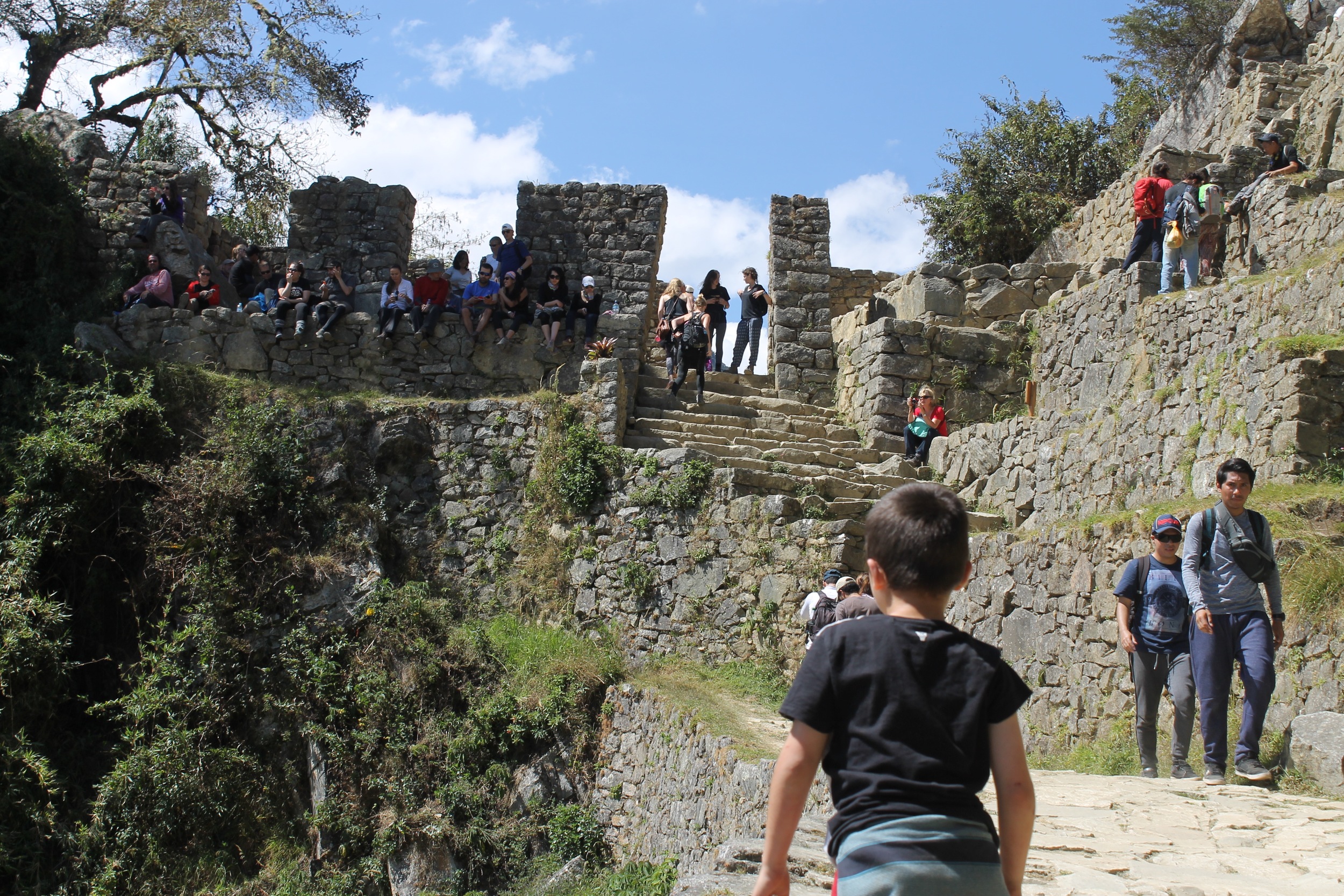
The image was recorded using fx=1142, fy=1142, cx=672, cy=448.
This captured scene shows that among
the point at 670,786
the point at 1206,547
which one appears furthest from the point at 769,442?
the point at 1206,547

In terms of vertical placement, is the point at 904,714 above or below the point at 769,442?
below

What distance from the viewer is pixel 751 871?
13.5 feet

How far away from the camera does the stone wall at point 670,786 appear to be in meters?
7.30

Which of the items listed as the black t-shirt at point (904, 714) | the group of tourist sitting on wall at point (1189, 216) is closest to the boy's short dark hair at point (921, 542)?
the black t-shirt at point (904, 714)

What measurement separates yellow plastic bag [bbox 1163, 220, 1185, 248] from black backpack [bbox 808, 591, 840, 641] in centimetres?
511

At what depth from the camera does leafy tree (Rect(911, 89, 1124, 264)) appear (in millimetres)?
17828

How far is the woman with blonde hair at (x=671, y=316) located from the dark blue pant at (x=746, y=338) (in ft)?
2.90

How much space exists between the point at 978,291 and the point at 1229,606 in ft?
26.9

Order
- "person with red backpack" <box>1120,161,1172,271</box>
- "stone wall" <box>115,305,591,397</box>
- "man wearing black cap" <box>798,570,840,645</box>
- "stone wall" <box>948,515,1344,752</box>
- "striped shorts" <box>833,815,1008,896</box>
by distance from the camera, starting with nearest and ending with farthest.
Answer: "striped shorts" <box>833,815,1008,896</box> → "stone wall" <box>948,515,1344,752</box> → "man wearing black cap" <box>798,570,840,645</box> → "person with red backpack" <box>1120,161,1172,271</box> → "stone wall" <box>115,305,591,397</box>

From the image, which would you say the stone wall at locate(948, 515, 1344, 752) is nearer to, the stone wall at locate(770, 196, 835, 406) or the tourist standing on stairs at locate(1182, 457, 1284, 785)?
the tourist standing on stairs at locate(1182, 457, 1284, 785)

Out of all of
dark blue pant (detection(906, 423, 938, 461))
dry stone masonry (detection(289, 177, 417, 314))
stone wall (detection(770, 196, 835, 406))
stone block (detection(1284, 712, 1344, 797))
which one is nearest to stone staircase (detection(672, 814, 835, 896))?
stone block (detection(1284, 712, 1344, 797))

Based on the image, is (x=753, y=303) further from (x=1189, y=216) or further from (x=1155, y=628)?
(x=1155, y=628)

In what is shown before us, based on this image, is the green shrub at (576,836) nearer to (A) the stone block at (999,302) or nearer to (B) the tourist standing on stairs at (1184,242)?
(B) the tourist standing on stairs at (1184,242)

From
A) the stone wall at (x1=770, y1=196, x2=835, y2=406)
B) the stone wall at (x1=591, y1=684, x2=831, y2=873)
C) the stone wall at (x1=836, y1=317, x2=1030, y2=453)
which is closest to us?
the stone wall at (x1=591, y1=684, x2=831, y2=873)
